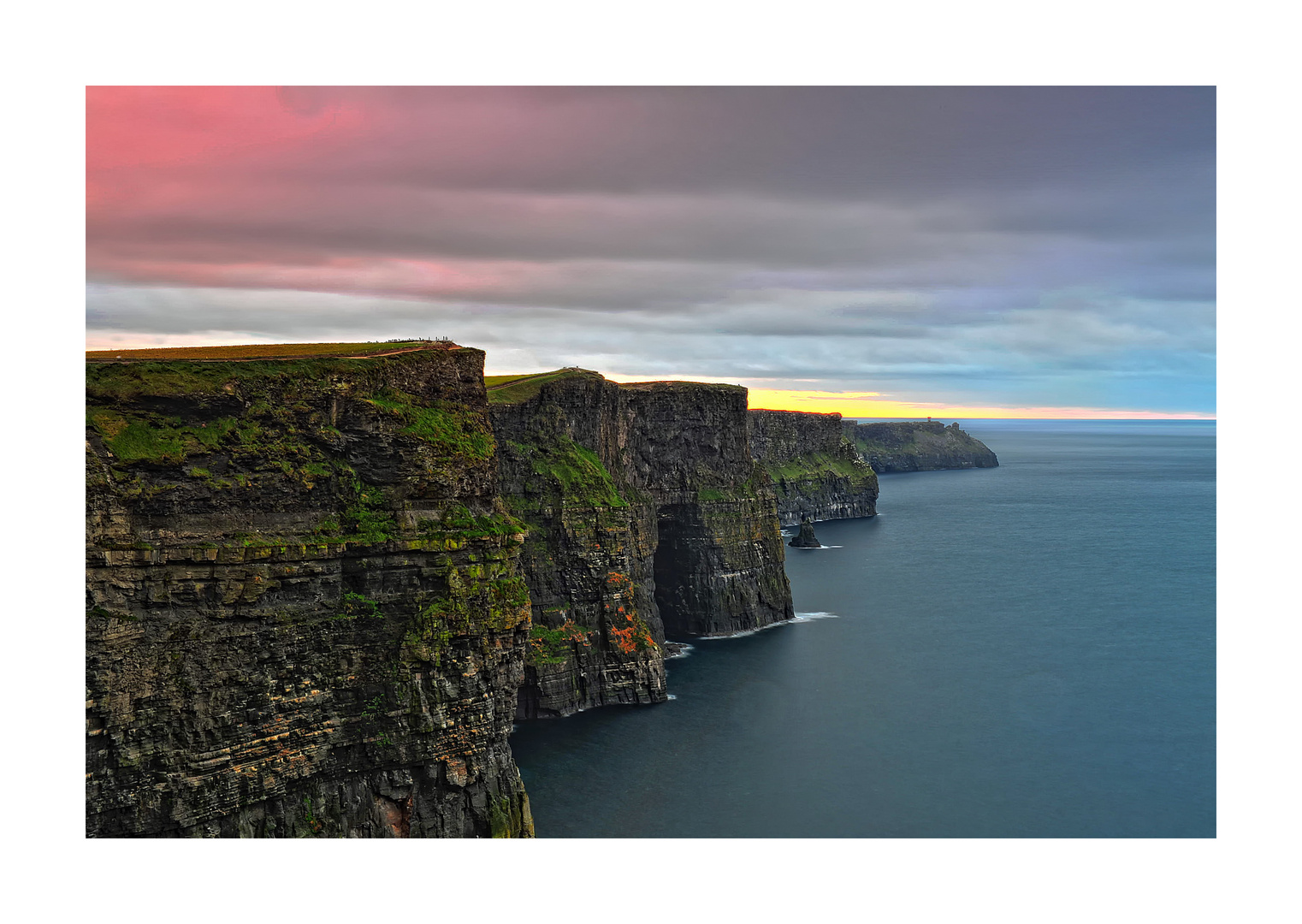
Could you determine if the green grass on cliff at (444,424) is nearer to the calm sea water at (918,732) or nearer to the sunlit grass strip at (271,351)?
the sunlit grass strip at (271,351)

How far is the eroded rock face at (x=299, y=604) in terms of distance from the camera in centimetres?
4106

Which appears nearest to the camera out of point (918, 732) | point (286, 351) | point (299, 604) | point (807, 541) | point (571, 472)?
point (299, 604)

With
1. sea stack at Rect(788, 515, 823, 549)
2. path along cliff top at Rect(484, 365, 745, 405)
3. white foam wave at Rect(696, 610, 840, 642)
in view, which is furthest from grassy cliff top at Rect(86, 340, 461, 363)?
sea stack at Rect(788, 515, 823, 549)

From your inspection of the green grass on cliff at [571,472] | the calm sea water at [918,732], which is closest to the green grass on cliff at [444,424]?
the calm sea water at [918,732]

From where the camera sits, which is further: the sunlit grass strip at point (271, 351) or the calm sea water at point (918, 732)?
the calm sea water at point (918, 732)

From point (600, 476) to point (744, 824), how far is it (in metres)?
33.6

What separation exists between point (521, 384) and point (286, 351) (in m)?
34.6

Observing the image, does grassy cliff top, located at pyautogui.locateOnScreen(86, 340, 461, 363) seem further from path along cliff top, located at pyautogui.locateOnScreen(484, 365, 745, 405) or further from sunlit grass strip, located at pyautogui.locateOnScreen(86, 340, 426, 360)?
path along cliff top, located at pyautogui.locateOnScreen(484, 365, 745, 405)

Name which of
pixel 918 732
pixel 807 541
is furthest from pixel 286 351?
pixel 807 541

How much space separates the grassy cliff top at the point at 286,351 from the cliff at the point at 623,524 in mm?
26808

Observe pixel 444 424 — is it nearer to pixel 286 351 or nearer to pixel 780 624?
pixel 286 351

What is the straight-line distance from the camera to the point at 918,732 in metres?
80.1

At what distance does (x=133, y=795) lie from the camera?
1598 inches

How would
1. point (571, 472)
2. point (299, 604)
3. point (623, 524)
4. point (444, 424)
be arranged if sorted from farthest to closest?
point (623, 524) < point (571, 472) < point (444, 424) < point (299, 604)
